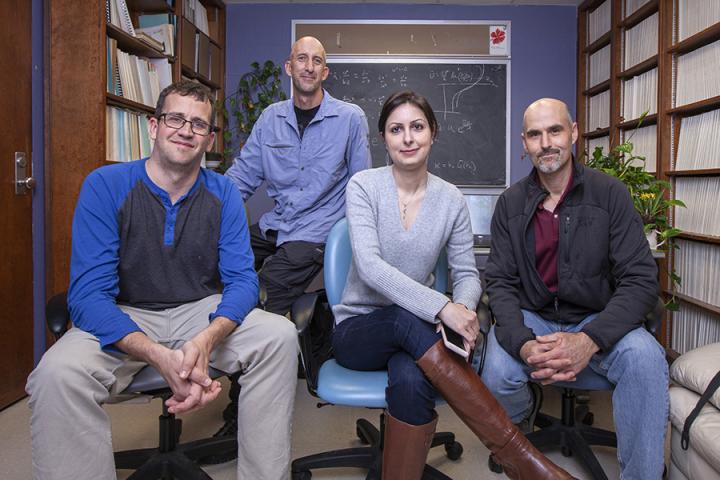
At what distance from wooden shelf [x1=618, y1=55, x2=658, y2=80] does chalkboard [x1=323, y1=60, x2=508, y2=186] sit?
Result: 1.02m

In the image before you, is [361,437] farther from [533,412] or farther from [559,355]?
[559,355]

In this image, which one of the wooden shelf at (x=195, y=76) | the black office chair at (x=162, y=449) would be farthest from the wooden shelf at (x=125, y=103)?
the black office chair at (x=162, y=449)

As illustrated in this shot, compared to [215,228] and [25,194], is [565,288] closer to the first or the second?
[215,228]

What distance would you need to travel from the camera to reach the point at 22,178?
8.50ft

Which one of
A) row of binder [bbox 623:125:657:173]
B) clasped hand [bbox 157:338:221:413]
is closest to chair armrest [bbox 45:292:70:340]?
clasped hand [bbox 157:338:221:413]

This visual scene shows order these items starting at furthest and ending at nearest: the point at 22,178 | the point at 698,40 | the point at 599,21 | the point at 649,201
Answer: the point at 599,21
the point at 698,40
the point at 649,201
the point at 22,178

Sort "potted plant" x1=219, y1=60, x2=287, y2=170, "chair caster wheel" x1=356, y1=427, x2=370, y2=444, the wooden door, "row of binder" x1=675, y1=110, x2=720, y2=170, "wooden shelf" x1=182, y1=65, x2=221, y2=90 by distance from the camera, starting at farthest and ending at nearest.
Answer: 1. "potted plant" x1=219, y1=60, x2=287, y2=170
2. "wooden shelf" x1=182, y1=65, x2=221, y2=90
3. "row of binder" x1=675, y1=110, x2=720, y2=170
4. the wooden door
5. "chair caster wheel" x1=356, y1=427, x2=370, y2=444

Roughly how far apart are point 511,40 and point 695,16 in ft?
5.75

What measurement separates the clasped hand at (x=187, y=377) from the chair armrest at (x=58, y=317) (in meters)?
0.39

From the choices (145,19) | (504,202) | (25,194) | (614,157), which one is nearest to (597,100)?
(614,157)

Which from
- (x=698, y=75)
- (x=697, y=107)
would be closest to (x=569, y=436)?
(x=697, y=107)

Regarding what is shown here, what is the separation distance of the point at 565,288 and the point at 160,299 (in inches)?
51.7

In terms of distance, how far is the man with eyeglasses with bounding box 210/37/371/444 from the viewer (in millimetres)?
2400

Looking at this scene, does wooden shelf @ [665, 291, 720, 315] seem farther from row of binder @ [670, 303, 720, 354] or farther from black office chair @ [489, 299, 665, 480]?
black office chair @ [489, 299, 665, 480]
